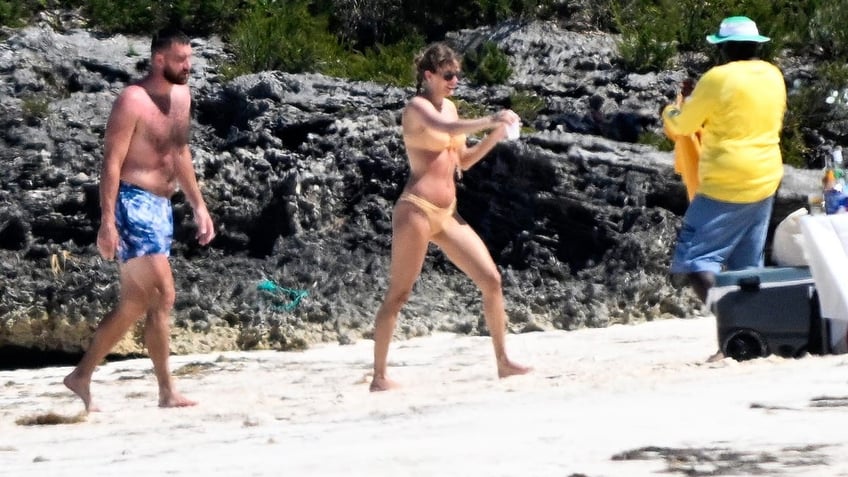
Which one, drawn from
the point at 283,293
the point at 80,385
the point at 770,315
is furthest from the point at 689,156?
the point at 283,293

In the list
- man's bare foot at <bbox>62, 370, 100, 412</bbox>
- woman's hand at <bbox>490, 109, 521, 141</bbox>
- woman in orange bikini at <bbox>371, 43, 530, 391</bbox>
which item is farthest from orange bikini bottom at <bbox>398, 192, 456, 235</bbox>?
man's bare foot at <bbox>62, 370, 100, 412</bbox>

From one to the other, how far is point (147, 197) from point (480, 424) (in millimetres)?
2045

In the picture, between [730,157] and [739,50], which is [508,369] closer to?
[730,157]

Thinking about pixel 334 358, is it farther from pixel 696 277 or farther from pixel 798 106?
pixel 798 106

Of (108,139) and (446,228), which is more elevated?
(108,139)

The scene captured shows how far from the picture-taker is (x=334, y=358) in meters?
8.62

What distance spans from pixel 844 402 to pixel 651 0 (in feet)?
26.1

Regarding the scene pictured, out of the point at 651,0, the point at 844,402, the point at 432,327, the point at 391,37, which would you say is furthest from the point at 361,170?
the point at 844,402

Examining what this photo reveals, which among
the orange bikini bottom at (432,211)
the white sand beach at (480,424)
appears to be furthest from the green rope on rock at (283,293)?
the orange bikini bottom at (432,211)

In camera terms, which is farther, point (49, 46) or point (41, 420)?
point (49, 46)

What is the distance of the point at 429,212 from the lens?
257 inches

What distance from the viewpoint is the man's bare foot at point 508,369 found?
667 centimetres

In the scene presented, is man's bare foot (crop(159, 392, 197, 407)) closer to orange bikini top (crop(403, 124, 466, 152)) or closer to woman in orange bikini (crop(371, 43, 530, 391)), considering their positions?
woman in orange bikini (crop(371, 43, 530, 391))

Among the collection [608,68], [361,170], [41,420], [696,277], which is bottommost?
[41,420]
